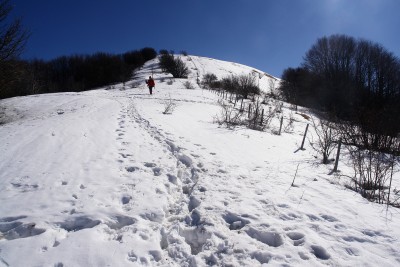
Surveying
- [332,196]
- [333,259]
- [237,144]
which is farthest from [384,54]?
[333,259]

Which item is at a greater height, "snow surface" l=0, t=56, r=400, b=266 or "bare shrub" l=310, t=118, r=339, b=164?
"bare shrub" l=310, t=118, r=339, b=164

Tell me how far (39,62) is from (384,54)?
6251cm

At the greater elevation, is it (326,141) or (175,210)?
(326,141)

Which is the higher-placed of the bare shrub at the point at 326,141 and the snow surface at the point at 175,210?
the bare shrub at the point at 326,141

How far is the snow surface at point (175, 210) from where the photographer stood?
2881mm

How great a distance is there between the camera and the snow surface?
2.88 meters

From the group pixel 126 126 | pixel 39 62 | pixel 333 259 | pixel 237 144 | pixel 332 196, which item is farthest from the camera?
pixel 39 62

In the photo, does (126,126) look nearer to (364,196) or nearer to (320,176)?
(320,176)

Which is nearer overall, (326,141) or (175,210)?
(175,210)

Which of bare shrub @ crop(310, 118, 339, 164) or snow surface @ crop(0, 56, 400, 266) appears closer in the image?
snow surface @ crop(0, 56, 400, 266)

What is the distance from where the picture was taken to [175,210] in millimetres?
3932

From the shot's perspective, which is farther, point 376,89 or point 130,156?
point 376,89

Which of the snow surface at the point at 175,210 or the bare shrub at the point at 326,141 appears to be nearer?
the snow surface at the point at 175,210

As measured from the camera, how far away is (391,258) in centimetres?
291
